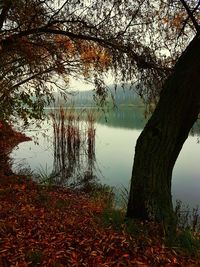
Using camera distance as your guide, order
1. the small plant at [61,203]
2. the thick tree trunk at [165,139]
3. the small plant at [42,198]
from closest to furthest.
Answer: the thick tree trunk at [165,139] < the small plant at [61,203] < the small plant at [42,198]

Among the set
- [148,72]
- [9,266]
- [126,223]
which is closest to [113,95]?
[148,72]

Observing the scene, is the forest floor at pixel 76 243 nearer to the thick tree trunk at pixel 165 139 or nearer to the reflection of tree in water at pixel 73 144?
the thick tree trunk at pixel 165 139

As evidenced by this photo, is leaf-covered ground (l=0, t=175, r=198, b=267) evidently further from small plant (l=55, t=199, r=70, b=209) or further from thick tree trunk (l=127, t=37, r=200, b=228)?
small plant (l=55, t=199, r=70, b=209)

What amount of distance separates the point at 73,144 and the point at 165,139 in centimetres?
1052

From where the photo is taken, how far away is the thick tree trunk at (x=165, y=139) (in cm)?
454

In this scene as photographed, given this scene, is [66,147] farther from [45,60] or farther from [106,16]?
[106,16]

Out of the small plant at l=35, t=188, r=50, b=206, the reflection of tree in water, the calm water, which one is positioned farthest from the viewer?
the reflection of tree in water

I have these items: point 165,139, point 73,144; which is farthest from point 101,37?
point 73,144

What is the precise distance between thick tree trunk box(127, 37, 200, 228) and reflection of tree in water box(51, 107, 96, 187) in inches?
304

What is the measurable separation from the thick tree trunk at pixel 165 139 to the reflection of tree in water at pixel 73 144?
304 inches

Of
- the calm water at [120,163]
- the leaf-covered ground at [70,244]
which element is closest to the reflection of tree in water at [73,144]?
the calm water at [120,163]

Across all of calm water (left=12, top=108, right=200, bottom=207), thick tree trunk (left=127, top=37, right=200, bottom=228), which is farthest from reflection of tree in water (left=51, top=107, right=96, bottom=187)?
thick tree trunk (left=127, top=37, right=200, bottom=228)

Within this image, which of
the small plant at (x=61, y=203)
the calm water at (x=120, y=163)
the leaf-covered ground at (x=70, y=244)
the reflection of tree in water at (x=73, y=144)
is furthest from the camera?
the reflection of tree in water at (x=73, y=144)

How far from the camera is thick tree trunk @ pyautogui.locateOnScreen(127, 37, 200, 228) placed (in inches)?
179
